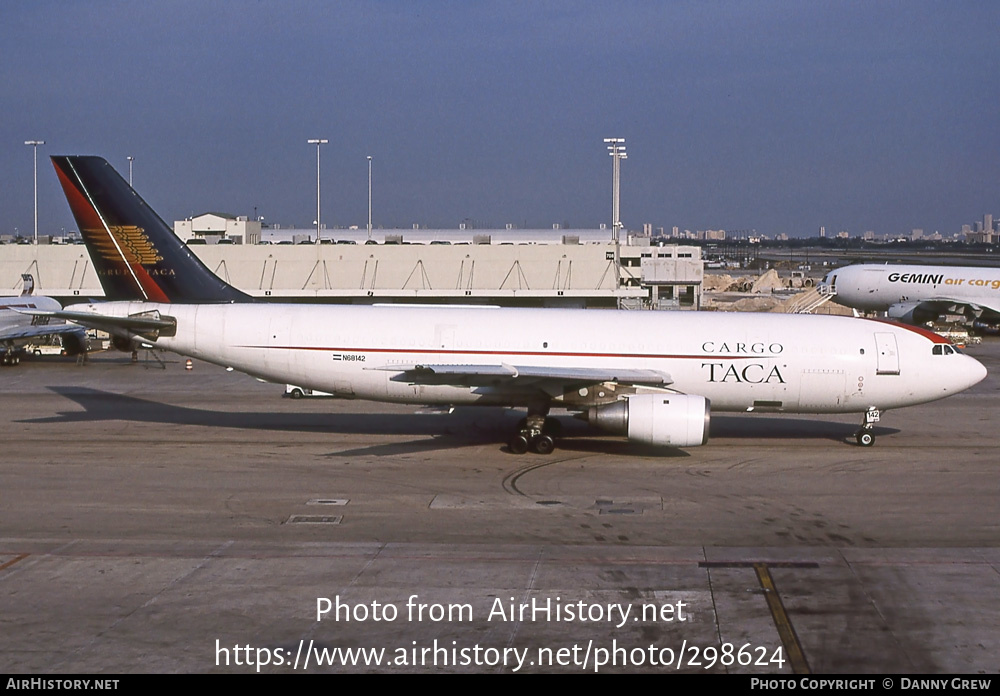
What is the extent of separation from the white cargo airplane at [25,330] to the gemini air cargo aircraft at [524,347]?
818 inches

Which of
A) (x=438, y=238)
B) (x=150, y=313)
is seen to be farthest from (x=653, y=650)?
(x=438, y=238)

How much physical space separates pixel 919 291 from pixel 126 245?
57.5 metres

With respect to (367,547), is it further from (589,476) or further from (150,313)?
(150,313)

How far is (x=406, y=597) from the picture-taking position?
15281 millimetres

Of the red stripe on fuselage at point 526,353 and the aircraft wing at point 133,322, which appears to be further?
the aircraft wing at point 133,322

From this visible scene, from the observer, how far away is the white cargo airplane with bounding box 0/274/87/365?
47375 mm

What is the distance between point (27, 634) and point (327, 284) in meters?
53.0

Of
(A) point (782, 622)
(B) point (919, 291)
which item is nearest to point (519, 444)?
(A) point (782, 622)

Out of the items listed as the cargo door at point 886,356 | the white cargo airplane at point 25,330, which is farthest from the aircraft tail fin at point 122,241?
the white cargo airplane at point 25,330

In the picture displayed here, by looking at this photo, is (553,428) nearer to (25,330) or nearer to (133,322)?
(133,322)

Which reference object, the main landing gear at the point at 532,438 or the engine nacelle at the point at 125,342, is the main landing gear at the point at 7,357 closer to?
the engine nacelle at the point at 125,342

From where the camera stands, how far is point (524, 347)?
27562 millimetres

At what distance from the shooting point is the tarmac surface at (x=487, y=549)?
13.2m

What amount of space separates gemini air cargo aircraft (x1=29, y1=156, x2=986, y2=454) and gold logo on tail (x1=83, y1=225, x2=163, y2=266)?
0.04 meters
